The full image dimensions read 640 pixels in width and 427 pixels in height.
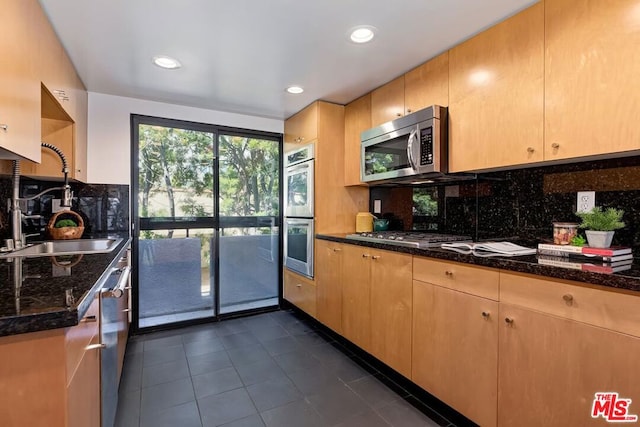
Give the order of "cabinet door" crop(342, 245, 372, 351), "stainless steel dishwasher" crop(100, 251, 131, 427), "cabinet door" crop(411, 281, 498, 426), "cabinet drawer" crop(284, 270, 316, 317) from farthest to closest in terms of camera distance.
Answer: "cabinet drawer" crop(284, 270, 316, 317) < "cabinet door" crop(342, 245, 372, 351) < "cabinet door" crop(411, 281, 498, 426) < "stainless steel dishwasher" crop(100, 251, 131, 427)

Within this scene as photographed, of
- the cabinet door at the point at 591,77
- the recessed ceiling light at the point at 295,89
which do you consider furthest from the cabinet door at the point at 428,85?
the recessed ceiling light at the point at 295,89

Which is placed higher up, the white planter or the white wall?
the white wall

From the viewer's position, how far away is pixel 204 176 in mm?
3150

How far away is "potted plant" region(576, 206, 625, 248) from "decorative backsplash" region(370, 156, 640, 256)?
0.57 feet

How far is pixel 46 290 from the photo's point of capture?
899 millimetres

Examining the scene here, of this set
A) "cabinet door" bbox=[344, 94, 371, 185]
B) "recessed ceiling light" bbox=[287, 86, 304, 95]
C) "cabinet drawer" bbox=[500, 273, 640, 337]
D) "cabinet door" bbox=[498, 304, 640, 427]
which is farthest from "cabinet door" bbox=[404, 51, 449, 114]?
"cabinet door" bbox=[498, 304, 640, 427]

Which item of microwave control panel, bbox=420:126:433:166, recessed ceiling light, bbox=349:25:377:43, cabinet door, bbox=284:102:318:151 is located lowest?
microwave control panel, bbox=420:126:433:166

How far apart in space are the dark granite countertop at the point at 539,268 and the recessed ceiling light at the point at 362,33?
1269 mm

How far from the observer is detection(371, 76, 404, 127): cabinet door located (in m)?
2.35

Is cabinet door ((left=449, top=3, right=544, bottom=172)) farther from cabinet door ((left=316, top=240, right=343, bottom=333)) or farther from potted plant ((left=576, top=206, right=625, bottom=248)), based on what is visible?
cabinet door ((left=316, top=240, right=343, bottom=333))

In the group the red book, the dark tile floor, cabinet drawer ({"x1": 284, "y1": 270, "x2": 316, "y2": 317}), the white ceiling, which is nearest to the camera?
the red book

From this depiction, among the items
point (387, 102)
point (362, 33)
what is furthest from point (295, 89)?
point (362, 33)

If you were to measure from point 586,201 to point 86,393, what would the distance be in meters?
2.30

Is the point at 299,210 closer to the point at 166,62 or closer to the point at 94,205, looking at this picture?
the point at 166,62
